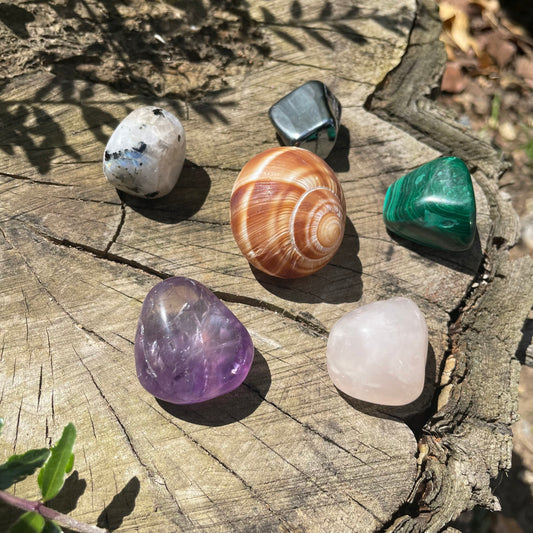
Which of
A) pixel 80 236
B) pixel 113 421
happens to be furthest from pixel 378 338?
pixel 80 236

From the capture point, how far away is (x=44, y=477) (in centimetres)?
144

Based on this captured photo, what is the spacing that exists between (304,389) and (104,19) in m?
1.69

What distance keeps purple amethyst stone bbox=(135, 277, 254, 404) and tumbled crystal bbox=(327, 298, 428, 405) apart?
1.02 feet

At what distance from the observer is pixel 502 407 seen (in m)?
1.81

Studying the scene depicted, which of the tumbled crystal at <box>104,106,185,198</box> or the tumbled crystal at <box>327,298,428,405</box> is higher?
the tumbled crystal at <box>104,106,185,198</box>

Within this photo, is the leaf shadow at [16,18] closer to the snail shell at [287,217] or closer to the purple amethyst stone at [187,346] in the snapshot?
the snail shell at [287,217]

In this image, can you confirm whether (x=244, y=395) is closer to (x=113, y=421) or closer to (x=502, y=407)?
(x=113, y=421)

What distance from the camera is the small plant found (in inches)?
54.5

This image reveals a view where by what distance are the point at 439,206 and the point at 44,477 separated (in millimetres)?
1547

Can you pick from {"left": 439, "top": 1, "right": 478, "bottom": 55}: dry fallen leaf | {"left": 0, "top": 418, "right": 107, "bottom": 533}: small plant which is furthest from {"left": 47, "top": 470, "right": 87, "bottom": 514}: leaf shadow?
{"left": 439, "top": 1, "right": 478, "bottom": 55}: dry fallen leaf

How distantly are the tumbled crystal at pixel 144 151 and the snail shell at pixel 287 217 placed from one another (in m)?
0.31

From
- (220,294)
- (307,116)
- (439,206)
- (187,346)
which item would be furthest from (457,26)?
(187,346)

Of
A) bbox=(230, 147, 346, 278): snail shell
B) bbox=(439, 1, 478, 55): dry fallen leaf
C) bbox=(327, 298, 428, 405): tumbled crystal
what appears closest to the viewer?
bbox=(327, 298, 428, 405): tumbled crystal

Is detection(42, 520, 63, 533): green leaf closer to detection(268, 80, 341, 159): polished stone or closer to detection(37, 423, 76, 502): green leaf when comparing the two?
detection(37, 423, 76, 502): green leaf
